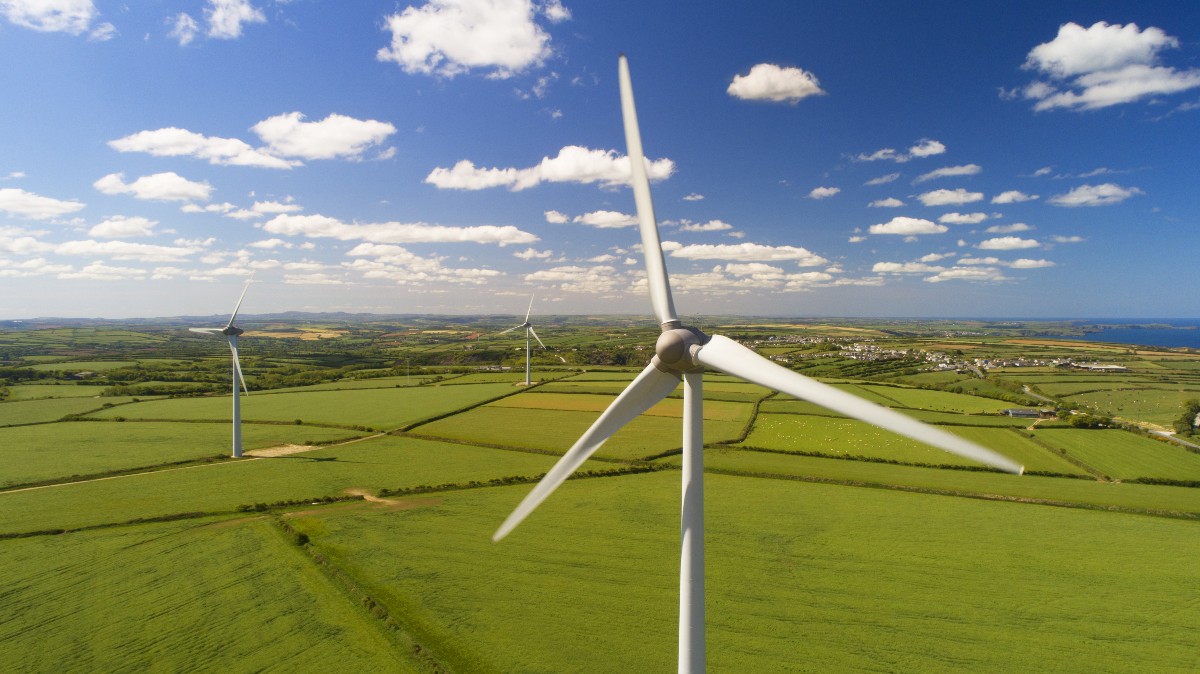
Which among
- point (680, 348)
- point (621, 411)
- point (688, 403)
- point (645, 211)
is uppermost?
point (645, 211)

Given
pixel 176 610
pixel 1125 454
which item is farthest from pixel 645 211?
pixel 1125 454

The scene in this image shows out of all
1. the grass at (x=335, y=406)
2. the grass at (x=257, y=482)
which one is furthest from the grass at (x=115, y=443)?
the grass at (x=257, y=482)

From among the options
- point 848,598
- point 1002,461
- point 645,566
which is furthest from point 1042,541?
point 1002,461

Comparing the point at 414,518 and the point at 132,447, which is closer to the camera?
the point at 414,518

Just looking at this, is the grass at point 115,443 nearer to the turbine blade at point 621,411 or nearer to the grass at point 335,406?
the grass at point 335,406

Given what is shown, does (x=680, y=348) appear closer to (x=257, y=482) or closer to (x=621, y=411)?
(x=621, y=411)

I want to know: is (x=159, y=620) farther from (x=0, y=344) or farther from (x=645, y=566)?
(x=0, y=344)
